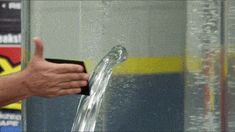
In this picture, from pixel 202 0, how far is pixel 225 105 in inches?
13.6

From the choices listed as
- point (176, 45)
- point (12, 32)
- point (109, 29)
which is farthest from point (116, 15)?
point (12, 32)

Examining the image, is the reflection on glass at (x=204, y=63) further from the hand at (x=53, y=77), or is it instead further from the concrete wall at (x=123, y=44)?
the hand at (x=53, y=77)

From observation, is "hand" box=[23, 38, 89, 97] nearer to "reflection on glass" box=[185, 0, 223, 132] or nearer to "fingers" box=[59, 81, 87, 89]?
"fingers" box=[59, 81, 87, 89]

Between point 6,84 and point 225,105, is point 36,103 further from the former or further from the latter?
point 6,84

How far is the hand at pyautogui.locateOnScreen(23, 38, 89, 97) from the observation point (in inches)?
53.6

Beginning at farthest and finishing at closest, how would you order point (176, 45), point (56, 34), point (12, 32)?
point (12, 32), point (56, 34), point (176, 45)

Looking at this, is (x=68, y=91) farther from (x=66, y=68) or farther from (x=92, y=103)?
(x=92, y=103)

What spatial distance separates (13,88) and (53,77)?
0.41 feet

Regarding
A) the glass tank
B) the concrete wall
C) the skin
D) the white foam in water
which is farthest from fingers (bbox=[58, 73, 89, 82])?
the concrete wall

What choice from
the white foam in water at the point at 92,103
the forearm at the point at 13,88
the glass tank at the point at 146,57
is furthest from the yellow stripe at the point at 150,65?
the forearm at the point at 13,88

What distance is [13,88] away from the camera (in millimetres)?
1441

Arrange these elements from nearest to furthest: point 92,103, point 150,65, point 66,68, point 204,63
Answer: point 66,68, point 92,103, point 204,63, point 150,65

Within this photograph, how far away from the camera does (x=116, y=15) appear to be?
7.35 feet

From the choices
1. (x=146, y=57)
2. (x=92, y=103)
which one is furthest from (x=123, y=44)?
(x=92, y=103)
